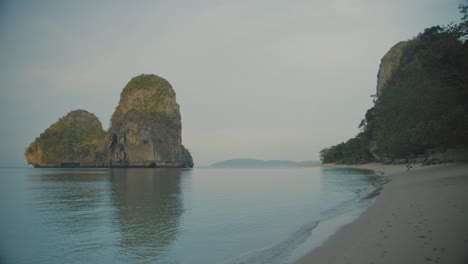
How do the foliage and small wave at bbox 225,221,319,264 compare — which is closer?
small wave at bbox 225,221,319,264

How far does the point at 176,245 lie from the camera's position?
12.2 metres

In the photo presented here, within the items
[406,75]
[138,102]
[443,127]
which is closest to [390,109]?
[406,75]

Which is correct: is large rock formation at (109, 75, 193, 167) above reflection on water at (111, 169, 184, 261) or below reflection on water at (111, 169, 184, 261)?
above

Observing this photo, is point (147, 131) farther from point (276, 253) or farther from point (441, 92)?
point (276, 253)

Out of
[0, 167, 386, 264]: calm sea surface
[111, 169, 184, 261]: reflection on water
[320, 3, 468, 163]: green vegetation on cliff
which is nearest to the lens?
[0, 167, 386, 264]: calm sea surface

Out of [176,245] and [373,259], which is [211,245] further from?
[373,259]

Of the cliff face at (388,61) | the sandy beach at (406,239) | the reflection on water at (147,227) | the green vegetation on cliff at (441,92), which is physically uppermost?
the cliff face at (388,61)

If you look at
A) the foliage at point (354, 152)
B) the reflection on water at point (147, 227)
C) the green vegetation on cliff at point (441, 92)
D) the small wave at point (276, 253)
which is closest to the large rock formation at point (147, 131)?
the foliage at point (354, 152)

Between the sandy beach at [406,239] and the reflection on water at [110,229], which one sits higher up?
the sandy beach at [406,239]

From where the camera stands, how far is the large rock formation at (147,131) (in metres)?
170

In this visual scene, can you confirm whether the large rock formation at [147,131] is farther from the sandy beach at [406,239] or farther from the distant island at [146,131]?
the sandy beach at [406,239]

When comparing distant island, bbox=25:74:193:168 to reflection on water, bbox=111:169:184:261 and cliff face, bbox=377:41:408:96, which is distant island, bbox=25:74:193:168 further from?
reflection on water, bbox=111:169:184:261

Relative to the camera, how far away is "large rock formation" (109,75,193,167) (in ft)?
557

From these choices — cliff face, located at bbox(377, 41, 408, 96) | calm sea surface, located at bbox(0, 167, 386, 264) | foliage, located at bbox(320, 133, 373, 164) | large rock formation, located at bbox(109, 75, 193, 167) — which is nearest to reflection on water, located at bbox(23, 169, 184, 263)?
calm sea surface, located at bbox(0, 167, 386, 264)
